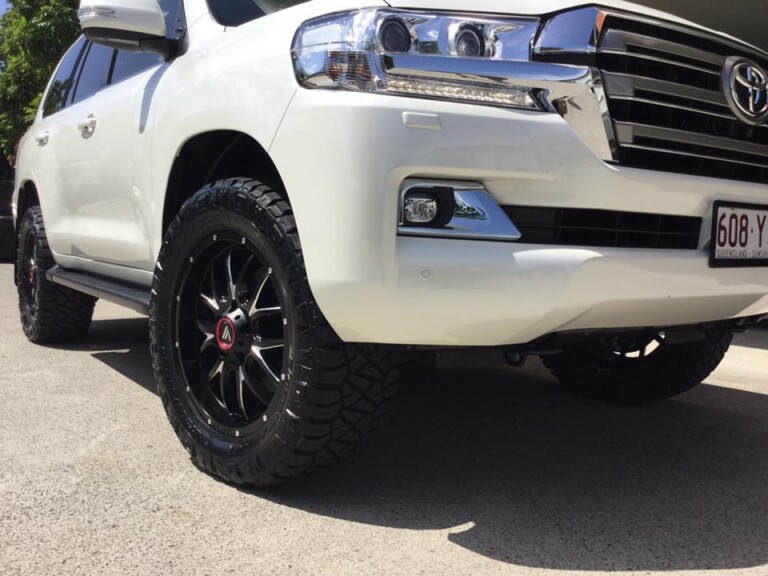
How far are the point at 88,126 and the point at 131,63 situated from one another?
0.35m

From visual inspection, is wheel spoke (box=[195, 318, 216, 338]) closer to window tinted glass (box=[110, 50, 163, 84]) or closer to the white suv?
the white suv

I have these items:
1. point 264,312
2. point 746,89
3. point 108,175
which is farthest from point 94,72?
point 746,89

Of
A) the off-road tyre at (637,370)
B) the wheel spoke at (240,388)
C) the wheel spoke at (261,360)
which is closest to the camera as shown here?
the wheel spoke at (261,360)

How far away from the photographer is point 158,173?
282cm

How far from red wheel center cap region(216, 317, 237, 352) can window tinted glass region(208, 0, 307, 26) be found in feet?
3.44

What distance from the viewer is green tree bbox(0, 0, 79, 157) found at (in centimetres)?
1745

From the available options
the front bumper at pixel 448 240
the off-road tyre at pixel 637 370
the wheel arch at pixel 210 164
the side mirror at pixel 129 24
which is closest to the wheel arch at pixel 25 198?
the side mirror at pixel 129 24

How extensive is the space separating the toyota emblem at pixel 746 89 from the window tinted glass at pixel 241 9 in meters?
1.37

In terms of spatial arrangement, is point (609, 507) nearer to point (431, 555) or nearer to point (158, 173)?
point (431, 555)

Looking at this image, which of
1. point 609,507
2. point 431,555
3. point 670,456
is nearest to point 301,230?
point 431,555

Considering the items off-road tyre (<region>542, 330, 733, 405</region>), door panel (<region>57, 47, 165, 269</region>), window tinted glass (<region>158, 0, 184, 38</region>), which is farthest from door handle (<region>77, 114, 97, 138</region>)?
off-road tyre (<region>542, 330, 733, 405</region>)

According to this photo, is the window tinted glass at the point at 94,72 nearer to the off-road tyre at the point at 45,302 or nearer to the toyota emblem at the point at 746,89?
the off-road tyre at the point at 45,302

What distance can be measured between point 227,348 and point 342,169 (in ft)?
2.61

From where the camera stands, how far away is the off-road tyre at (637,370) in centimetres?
324
